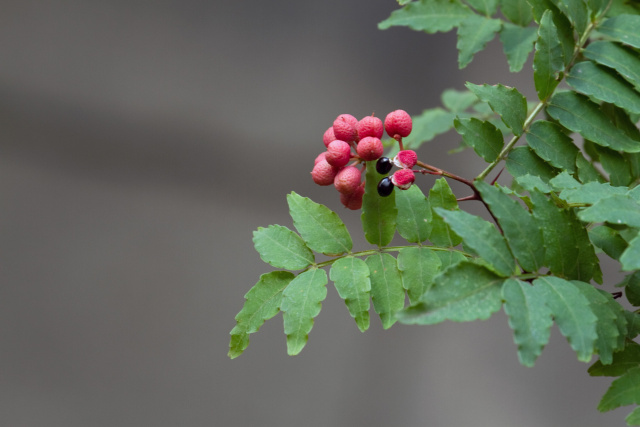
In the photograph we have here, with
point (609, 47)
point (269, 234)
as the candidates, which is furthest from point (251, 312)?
point (609, 47)

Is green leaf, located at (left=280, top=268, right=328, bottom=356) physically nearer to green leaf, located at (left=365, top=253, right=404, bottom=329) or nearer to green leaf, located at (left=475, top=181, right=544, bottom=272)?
green leaf, located at (left=365, top=253, right=404, bottom=329)

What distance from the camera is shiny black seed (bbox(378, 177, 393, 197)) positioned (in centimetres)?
57

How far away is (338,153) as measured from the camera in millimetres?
573

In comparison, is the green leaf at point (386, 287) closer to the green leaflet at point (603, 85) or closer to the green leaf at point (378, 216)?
the green leaf at point (378, 216)

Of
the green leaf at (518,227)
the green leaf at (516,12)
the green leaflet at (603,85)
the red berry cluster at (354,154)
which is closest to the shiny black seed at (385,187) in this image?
the red berry cluster at (354,154)

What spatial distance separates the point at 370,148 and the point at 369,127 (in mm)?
30

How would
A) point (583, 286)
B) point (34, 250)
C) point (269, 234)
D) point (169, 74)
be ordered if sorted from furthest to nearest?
point (169, 74) → point (34, 250) → point (269, 234) → point (583, 286)

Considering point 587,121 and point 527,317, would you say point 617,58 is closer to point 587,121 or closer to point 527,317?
point 587,121

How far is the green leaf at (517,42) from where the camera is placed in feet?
2.37

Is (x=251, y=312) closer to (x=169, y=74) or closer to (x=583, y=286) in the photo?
(x=583, y=286)

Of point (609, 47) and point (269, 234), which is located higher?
point (609, 47)

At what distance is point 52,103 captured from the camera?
165 centimetres

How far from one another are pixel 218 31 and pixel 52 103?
0.52 meters

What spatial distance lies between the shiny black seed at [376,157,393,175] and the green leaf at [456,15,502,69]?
0.23 metres
